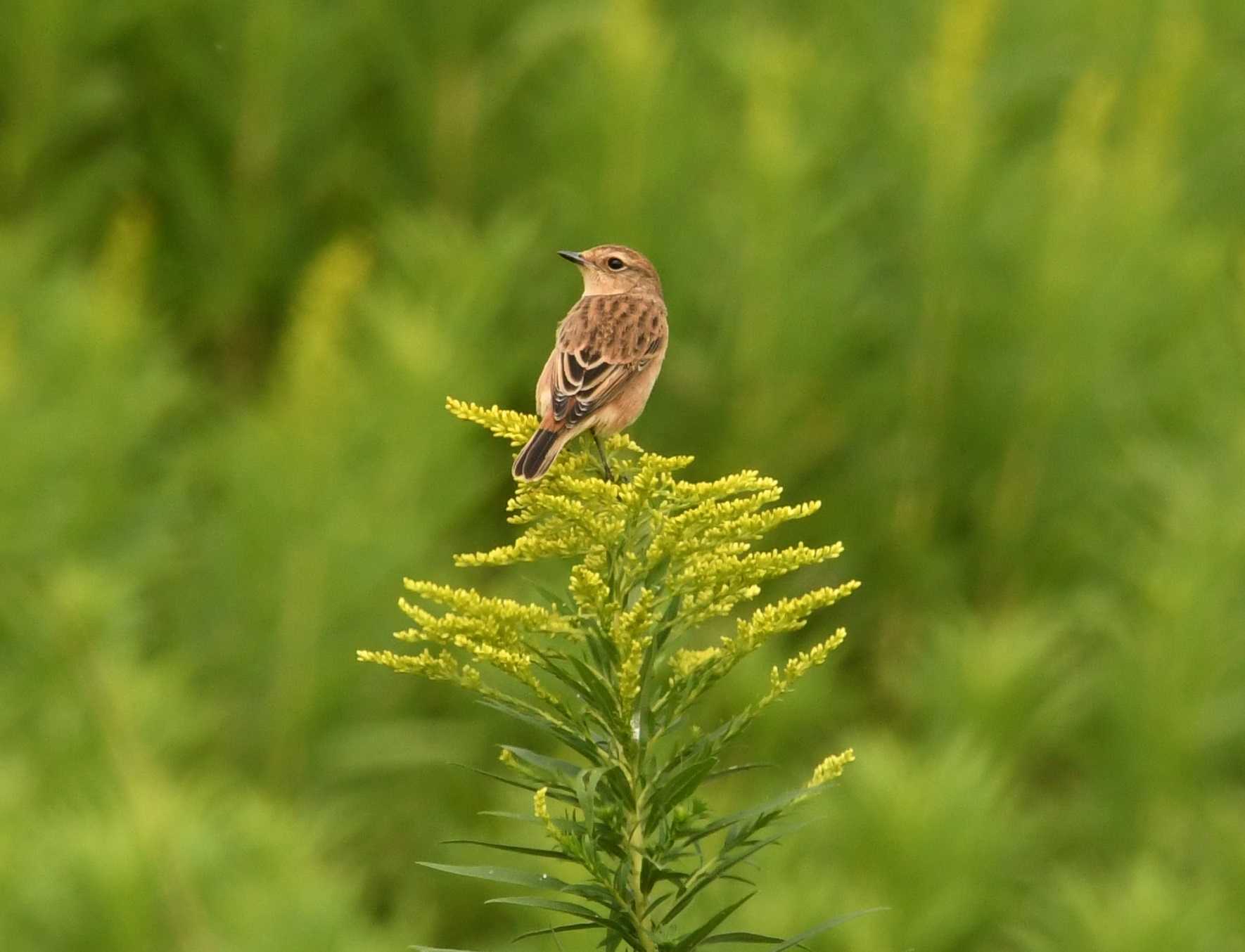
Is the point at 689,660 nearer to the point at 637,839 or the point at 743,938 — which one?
the point at 637,839

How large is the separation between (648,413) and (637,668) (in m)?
7.33

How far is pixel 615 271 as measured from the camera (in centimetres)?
529

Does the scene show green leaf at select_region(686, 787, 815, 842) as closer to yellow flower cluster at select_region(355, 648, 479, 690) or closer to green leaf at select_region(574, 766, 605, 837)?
green leaf at select_region(574, 766, 605, 837)

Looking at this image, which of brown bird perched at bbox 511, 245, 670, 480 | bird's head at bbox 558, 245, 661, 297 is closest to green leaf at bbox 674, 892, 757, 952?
brown bird perched at bbox 511, 245, 670, 480

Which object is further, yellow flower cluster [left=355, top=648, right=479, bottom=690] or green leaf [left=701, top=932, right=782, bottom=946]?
yellow flower cluster [left=355, top=648, right=479, bottom=690]

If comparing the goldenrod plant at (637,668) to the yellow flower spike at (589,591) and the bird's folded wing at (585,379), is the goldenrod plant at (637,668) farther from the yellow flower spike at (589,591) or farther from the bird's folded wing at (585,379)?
the bird's folded wing at (585,379)

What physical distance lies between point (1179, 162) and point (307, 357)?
5.56 m

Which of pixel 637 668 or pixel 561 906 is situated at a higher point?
pixel 637 668

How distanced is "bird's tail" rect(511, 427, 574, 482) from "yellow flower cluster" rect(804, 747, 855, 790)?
784mm

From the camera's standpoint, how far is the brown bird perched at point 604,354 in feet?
12.2

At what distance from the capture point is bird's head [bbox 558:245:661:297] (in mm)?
5230

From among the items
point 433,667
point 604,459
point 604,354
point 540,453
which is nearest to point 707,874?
point 433,667

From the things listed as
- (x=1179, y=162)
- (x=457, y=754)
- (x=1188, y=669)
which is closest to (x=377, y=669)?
(x=457, y=754)

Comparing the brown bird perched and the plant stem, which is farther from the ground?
the brown bird perched
